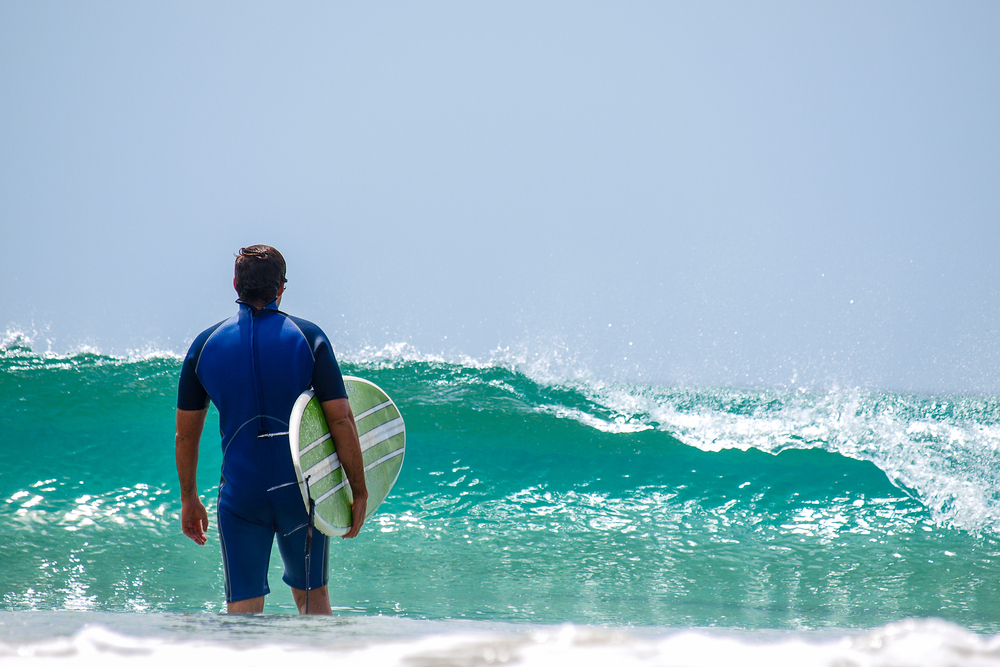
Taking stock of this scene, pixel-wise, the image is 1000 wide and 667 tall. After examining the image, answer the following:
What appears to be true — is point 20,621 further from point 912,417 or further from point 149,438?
point 912,417

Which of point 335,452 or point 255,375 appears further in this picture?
point 335,452

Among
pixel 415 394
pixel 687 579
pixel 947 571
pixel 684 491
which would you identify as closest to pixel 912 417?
pixel 684 491

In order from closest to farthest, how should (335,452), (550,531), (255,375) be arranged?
(255,375) → (335,452) → (550,531)

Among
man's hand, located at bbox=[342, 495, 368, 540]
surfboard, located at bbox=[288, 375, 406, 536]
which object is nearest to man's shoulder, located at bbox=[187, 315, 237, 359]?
surfboard, located at bbox=[288, 375, 406, 536]

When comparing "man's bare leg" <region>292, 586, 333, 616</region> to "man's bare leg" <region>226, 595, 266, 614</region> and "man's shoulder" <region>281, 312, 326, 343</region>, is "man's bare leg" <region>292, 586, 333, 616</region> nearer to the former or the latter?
"man's bare leg" <region>226, 595, 266, 614</region>

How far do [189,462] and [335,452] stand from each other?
18.8 inches

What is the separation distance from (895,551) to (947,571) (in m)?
0.62

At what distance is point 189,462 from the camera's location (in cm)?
221

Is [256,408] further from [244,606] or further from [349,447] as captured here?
[244,606]

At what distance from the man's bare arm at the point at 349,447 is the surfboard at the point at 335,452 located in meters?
0.02

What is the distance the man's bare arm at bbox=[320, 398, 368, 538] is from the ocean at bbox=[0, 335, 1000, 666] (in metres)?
0.37

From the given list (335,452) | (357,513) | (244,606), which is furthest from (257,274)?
(244,606)

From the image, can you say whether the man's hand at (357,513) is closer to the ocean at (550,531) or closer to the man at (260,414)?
the man at (260,414)

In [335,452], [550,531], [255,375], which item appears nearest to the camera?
[255,375]
